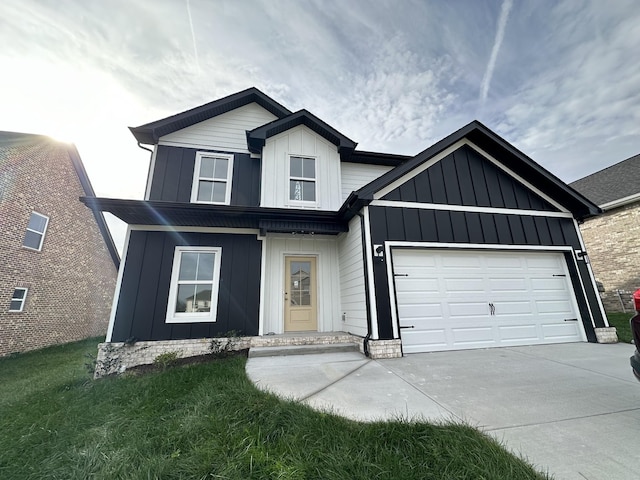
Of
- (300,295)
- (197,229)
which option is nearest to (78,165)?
(197,229)

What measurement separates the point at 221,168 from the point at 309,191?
260 centimetres

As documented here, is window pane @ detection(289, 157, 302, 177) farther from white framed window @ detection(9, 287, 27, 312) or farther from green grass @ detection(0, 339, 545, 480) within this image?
white framed window @ detection(9, 287, 27, 312)

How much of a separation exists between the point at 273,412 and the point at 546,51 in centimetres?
1041

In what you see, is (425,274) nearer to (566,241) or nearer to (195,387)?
(566,241)

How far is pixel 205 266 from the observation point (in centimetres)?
609

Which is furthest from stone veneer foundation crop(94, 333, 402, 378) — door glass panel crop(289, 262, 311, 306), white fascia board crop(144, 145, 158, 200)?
white fascia board crop(144, 145, 158, 200)

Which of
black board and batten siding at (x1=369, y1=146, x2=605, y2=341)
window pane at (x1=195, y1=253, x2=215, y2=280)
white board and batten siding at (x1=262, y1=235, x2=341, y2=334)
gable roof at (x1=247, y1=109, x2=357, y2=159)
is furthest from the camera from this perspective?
gable roof at (x1=247, y1=109, x2=357, y2=159)

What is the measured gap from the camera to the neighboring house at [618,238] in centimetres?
905

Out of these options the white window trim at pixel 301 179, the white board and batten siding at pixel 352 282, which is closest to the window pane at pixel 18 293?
the white window trim at pixel 301 179

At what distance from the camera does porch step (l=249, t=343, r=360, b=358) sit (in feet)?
16.9

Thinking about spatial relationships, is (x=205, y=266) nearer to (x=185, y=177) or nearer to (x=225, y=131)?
(x=185, y=177)

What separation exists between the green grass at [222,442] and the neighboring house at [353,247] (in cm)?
240

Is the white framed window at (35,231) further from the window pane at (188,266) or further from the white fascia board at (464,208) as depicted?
the white fascia board at (464,208)

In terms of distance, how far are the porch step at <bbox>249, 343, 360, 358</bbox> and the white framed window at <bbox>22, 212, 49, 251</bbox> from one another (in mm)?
9575
